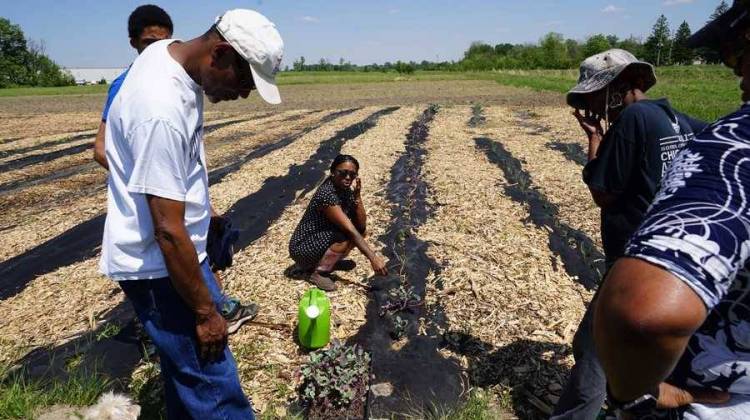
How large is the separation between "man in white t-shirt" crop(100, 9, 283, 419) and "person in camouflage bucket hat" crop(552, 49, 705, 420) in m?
1.60

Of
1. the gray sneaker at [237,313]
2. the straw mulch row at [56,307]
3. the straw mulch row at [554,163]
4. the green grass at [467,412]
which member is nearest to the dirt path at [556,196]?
the straw mulch row at [554,163]

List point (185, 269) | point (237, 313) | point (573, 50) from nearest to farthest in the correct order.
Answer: point (185, 269) < point (237, 313) < point (573, 50)

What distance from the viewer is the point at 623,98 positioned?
244 centimetres

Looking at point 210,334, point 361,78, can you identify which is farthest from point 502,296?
point 361,78

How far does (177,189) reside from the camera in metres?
1.72

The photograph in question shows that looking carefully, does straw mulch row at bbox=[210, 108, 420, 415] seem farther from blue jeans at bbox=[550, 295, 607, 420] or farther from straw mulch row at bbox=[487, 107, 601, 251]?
straw mulch row at bbox=[487, 107, 601, 251]

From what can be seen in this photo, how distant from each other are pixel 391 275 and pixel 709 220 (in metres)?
3.86

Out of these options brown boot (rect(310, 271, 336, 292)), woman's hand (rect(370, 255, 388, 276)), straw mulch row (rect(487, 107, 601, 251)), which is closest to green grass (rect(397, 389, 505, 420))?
woman's hand (rect(370, 255, 388, 276))

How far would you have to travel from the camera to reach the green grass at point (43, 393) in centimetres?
281

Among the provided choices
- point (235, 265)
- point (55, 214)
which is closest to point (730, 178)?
point (235, 265)

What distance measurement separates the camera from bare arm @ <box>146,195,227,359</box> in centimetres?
172

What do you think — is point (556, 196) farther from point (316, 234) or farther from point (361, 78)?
point (361, 78)

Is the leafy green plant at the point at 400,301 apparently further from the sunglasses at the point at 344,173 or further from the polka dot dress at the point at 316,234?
the sunglasses at the point at 344,173

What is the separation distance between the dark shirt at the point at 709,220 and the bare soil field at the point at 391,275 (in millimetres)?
2335
